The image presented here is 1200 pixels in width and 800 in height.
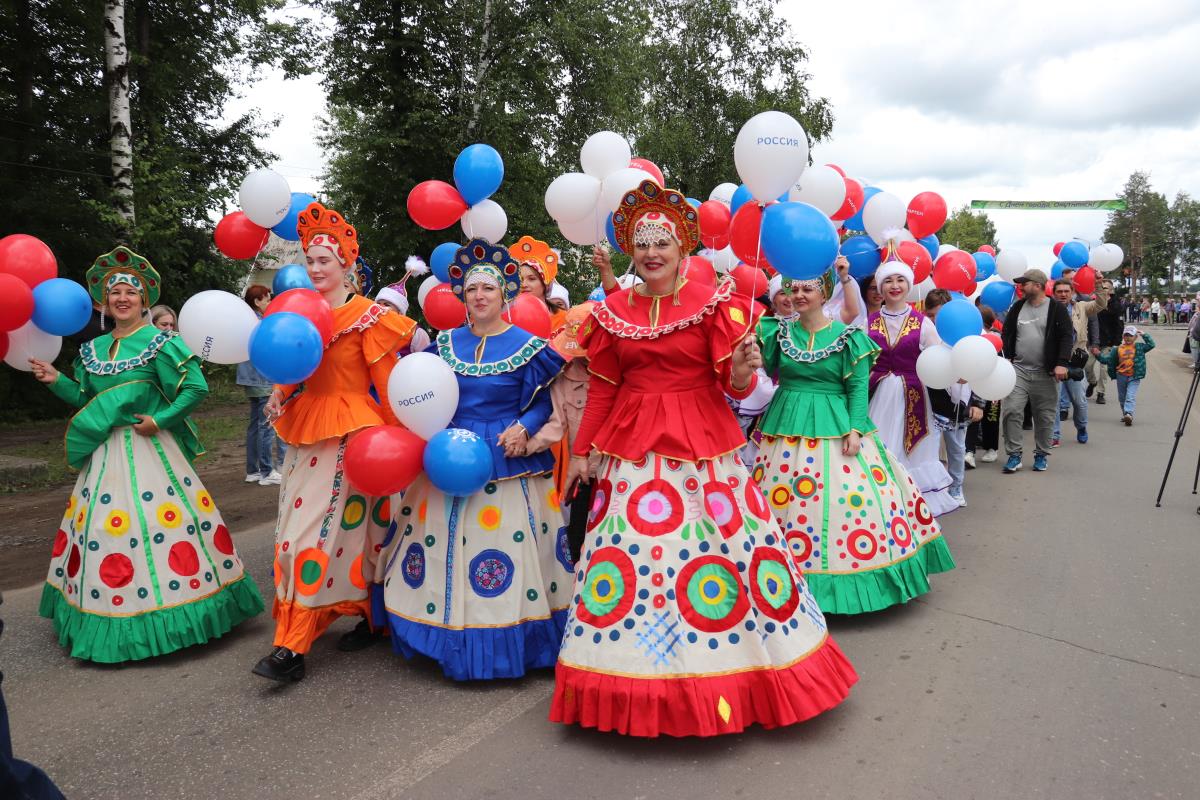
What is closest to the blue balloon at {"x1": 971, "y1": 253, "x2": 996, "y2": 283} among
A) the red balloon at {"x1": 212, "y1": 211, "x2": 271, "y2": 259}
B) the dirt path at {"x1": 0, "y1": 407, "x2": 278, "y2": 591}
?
the red balloon at {"x1": 212, "y1": 211, "x2": 271, "y2": 259}

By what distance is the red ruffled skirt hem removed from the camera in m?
3.04

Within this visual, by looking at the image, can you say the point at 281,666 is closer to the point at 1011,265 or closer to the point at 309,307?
the point at 309,307

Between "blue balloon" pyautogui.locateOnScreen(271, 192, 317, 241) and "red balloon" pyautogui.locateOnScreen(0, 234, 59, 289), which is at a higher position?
"blue balloon" pyautogui.locateOnScreen(271, 192, 317, 241)

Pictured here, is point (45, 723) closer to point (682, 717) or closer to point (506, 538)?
point (506, 538)

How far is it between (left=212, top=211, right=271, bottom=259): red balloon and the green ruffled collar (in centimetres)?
80

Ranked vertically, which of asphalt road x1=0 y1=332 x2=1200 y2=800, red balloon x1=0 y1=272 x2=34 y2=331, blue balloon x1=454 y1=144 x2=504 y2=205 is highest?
blue balloon x1=454 y1=144 x2=504 y2=205

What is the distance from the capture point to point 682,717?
10.00ft

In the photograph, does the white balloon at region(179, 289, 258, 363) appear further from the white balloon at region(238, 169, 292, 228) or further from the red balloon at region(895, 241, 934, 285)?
the red balloon at region(895, 241, 934, 285)

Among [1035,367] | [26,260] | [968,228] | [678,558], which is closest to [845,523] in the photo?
[678,558]

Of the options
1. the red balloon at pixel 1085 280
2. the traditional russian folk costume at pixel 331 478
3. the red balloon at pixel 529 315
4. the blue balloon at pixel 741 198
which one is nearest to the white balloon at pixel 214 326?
the traditional russian folk costume at pixel 331 478

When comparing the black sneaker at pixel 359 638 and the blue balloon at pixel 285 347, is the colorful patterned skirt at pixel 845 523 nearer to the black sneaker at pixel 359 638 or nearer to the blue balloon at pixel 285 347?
the black sneaker at pixel 359 638

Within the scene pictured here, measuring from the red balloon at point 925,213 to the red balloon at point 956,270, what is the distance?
302 mm

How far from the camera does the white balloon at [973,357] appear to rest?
5.34 metres

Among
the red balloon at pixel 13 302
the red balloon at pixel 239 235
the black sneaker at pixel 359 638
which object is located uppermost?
the red balloon at pixel 239 235
